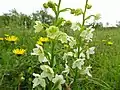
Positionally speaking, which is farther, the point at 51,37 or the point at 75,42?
the point at 75,42

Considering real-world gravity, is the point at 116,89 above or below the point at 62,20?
below

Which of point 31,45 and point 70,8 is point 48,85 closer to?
point 70,8

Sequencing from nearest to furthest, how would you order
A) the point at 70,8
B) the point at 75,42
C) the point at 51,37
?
the point at 51,37 → the point at 70,8 → the point at 75,42

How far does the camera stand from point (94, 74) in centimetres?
318

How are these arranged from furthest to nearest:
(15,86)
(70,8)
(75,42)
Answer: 1. (15,86)
2. (75,42)
3. (70,8)

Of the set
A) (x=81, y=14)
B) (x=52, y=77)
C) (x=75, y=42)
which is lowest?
(x=52, y=77)

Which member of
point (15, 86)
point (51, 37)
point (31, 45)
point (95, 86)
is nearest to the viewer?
point (51, 37)

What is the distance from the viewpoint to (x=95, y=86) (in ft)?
9.61

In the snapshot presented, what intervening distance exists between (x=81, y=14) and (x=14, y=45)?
1.92m

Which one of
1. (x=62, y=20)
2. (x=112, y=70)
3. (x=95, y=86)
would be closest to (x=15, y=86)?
(x=95, y=86)

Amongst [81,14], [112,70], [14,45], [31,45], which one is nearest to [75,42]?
[81,14]

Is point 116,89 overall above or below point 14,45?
below

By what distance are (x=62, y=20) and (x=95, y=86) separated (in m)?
1.24

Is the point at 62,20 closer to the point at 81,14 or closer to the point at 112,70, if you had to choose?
the point at 81,14
